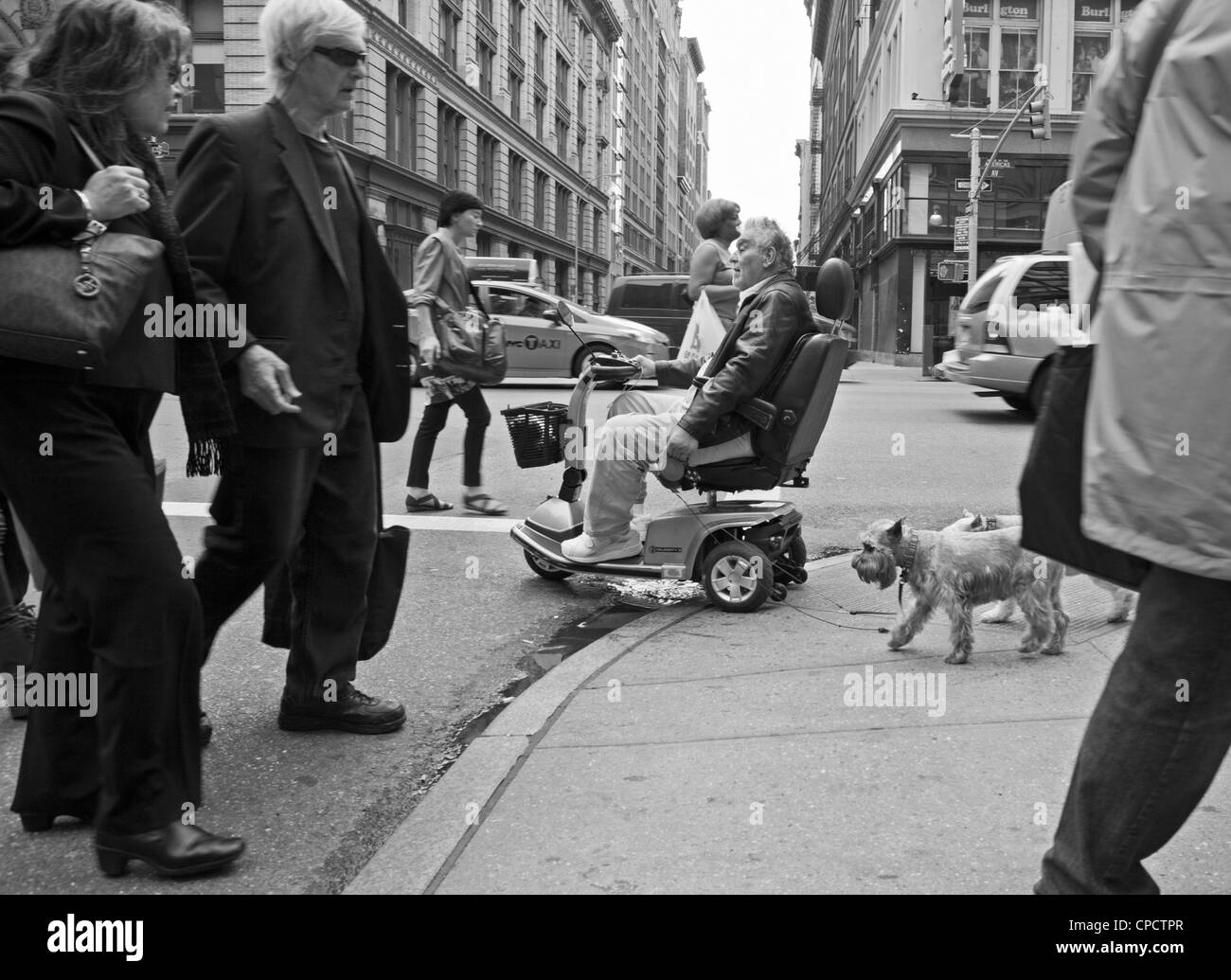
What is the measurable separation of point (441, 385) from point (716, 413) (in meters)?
3.42

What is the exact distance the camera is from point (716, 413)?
5.07 metres

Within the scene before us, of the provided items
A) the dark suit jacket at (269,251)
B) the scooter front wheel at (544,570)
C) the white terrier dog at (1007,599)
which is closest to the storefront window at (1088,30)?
the scooter front wheel at (544,570)

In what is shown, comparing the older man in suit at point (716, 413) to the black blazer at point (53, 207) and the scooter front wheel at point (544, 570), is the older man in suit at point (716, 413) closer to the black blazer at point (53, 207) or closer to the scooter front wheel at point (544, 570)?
the scooter front wheel at point (544, 570)

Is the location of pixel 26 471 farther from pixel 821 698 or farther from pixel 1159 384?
pixel 821 698

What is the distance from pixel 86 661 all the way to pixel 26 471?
1.65 ft

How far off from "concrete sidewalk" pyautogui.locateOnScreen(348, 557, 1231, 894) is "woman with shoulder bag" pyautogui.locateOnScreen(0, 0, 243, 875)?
0.54 meters

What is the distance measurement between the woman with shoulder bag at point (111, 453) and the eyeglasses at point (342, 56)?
1.86ft

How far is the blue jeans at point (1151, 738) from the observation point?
1.96 metres

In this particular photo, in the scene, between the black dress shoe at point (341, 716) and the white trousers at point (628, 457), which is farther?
the white trousers at point (628, 457)

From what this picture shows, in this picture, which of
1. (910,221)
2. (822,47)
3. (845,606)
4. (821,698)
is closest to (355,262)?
(821,698)

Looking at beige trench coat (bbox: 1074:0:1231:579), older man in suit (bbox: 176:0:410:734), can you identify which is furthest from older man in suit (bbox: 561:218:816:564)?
beige trench coat (bbox: 1074:0:1231:579)

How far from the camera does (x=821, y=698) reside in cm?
390

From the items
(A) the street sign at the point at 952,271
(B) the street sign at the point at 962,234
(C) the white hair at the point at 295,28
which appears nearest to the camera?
(C) the white hair at the point at 295,28

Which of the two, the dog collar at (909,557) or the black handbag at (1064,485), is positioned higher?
the black handbag at (1064,485)
